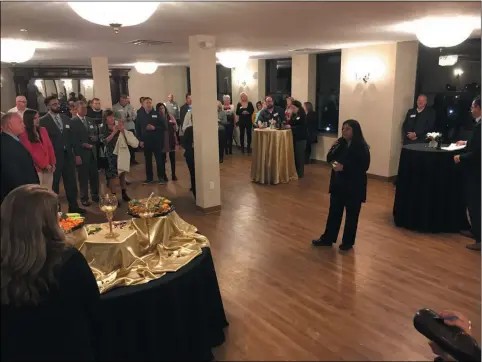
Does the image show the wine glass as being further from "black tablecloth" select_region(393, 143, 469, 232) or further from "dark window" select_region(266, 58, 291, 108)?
"dark window" select_region(266, 58, 291, 108)

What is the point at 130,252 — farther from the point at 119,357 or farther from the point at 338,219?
the point at 338,219

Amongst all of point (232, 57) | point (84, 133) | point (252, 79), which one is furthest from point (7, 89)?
point (252, 79)

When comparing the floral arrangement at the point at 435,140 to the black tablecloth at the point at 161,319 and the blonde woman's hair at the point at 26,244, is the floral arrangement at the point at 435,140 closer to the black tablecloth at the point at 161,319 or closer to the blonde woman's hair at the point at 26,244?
the black tablecloth at the point at 161,319

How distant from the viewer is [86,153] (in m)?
4.86

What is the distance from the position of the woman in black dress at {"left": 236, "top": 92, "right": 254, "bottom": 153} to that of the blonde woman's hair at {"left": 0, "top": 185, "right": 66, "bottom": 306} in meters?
7.78

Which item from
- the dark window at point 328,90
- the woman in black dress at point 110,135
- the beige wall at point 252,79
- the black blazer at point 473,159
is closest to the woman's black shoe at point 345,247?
the black blazer at point 473,159

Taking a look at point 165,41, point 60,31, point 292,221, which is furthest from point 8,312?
point 165,41

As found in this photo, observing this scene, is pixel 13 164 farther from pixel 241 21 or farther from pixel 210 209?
pixel 210 209

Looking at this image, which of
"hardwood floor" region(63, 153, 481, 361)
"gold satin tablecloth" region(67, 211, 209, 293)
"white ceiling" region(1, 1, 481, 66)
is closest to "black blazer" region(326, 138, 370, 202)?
"hardwood floor" region(63, 153, 481, 361)

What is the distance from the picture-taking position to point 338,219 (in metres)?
3.62

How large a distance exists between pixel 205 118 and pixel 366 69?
312 centimetres

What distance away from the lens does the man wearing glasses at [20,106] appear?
902 mm

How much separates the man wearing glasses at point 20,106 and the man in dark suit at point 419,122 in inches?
214

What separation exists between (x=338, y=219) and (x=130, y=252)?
222 cm
